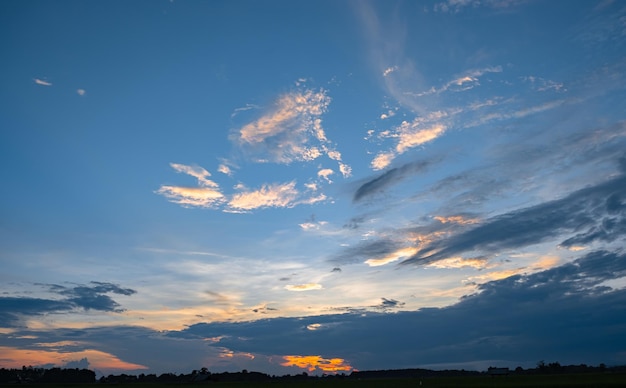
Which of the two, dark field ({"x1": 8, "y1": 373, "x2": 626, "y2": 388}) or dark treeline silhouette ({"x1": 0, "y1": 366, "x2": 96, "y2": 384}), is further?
dark treeline silhouette ({"x1": 0, "y1": 366, "x2": 96, "y2": 384})

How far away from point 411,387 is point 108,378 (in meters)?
143

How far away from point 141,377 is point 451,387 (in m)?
153

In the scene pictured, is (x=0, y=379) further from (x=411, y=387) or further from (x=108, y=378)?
(x=411, y=387)

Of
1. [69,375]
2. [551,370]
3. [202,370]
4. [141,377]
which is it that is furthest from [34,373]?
[551,370]

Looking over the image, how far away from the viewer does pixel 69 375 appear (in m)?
182

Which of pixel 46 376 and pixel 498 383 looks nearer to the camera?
pixel 498 383

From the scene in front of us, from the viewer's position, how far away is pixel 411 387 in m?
81.1

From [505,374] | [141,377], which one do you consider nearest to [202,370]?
[141,377]

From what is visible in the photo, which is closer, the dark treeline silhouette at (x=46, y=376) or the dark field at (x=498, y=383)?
the dark field at (x=498, y=383)

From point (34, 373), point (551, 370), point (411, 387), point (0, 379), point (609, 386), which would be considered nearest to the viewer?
point (609, 386)

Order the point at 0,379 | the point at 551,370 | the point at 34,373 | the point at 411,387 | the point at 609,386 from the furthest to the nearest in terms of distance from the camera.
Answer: the point at 551,370, the point at 34,373, the point at 0,379, the point at 411,387, the point at 609,386

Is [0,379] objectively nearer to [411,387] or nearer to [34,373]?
[34,373]

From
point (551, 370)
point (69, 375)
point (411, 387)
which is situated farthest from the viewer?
point (551, 370)

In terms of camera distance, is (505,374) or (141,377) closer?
(505,374)
